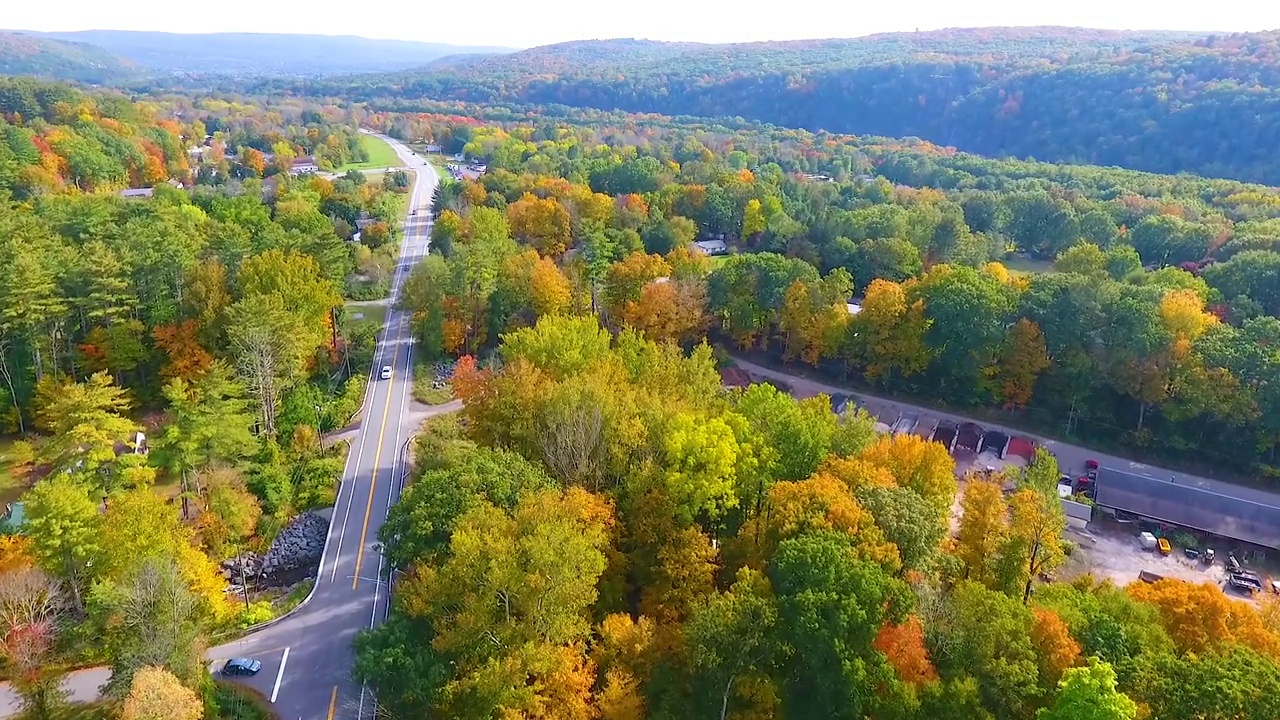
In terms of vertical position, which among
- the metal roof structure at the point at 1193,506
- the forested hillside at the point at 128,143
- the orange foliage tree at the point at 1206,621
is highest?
the forested hillside at the point at 128,143

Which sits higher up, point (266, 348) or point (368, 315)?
point (266, 348)

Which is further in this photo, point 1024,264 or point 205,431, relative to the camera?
point 1024,264

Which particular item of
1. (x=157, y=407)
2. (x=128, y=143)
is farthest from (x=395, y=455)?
(x=128, y=143)

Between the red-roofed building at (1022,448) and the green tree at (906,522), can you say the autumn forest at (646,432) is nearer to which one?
the green tree at (906,522)

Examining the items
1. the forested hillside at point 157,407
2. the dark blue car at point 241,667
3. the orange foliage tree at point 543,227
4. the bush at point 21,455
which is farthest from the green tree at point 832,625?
the orange foliage tree at point 543,227

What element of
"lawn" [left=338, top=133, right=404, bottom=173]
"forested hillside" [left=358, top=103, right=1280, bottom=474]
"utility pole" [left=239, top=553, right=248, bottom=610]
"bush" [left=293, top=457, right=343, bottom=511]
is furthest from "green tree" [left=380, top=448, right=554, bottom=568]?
"lawn" [left=338, top=133, right=404, bottom=173]

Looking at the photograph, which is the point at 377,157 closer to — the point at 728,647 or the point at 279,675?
the point at 279,675

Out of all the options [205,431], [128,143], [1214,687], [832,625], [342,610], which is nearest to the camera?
[1214,687]
